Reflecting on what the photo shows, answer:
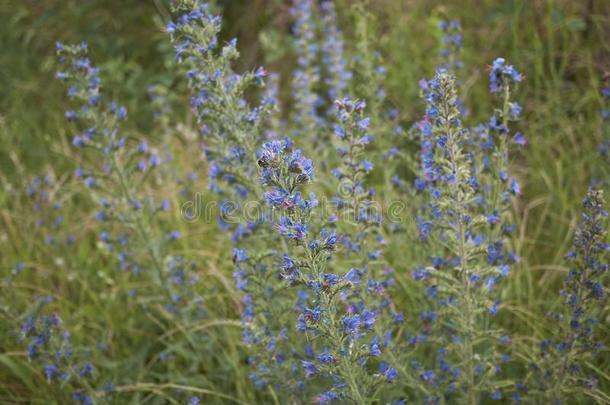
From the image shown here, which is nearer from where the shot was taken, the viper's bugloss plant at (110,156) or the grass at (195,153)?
the viper's bugloss plant at (110,156)

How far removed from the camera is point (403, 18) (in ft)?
20.3

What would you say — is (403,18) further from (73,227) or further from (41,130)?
(41,130)

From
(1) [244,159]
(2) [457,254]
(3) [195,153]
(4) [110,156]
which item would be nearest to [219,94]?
(1) [244,159]

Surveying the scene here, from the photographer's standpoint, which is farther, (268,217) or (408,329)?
(408,329)

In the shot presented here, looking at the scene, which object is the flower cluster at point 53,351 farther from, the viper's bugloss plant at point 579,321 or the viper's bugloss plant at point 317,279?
the viper's bugloss plant at point 579,321

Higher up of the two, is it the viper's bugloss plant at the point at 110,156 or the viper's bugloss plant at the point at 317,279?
the viper's bugloss plant at the point at 110,156

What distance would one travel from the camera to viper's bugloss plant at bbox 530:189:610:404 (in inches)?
101

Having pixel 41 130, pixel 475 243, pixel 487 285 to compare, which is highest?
pixel 41 130

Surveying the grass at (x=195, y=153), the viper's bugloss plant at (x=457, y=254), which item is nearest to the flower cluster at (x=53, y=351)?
the grass at (x=195, y=153)

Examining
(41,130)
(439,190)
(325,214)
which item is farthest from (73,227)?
(439,190)

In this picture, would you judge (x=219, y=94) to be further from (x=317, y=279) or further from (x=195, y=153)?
(x=195, y=153)

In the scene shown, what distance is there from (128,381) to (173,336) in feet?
1.70

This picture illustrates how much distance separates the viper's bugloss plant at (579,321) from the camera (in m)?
2.57

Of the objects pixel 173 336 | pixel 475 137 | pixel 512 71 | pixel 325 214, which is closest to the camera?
pixel 512 71
